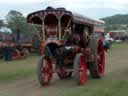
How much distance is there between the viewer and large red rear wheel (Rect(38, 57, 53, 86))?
13.1 meters

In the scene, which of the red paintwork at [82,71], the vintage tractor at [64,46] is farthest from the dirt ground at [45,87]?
the vintage tractor at [64,46]

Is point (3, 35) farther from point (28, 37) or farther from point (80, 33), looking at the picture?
point (80, 33)

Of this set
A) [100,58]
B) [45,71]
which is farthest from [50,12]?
[100,58]

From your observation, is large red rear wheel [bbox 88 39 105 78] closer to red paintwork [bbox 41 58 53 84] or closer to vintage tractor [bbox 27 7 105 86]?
vintage tractor [bbox 27 7 105 86]

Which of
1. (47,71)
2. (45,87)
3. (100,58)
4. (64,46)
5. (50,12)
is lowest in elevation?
(45,87)

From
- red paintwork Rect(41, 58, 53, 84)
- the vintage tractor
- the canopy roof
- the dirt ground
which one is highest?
the canopy roof

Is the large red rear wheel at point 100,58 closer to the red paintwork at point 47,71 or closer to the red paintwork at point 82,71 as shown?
the red paintwork at point 82,71

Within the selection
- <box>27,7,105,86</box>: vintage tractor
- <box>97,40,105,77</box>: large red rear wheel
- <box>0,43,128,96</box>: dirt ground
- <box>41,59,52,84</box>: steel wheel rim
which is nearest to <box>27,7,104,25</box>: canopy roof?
<box>27,7,105,86</box>: vintage tractor

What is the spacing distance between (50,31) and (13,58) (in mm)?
15180

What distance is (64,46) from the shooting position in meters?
13.3

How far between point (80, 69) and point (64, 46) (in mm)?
863

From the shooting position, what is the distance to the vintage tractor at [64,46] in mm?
13086

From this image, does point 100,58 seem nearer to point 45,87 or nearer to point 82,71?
point 82,71

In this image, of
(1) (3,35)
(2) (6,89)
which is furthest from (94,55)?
(1) (3,35)
